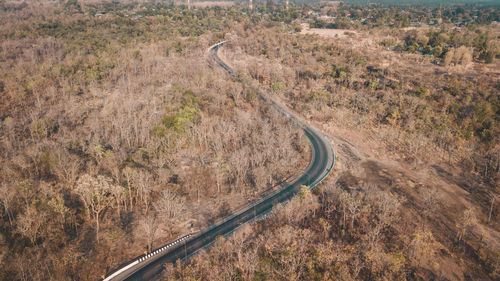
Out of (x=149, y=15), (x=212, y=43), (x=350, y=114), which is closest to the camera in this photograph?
(x=350, y=114)

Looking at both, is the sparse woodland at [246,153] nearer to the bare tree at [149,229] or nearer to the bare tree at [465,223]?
the bare tree at [149,229]

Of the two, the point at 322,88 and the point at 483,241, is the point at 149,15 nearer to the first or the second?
the point at 322,88

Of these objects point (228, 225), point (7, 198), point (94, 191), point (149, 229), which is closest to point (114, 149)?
point (94, 191)

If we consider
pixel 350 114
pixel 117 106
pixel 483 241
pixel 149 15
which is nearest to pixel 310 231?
pixel 483 241

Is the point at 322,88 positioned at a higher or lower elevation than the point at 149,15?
lower

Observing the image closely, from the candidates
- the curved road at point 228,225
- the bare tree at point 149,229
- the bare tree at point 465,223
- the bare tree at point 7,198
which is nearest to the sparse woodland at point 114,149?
the bare tree at point 7,198

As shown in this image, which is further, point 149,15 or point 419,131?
point 149,15
